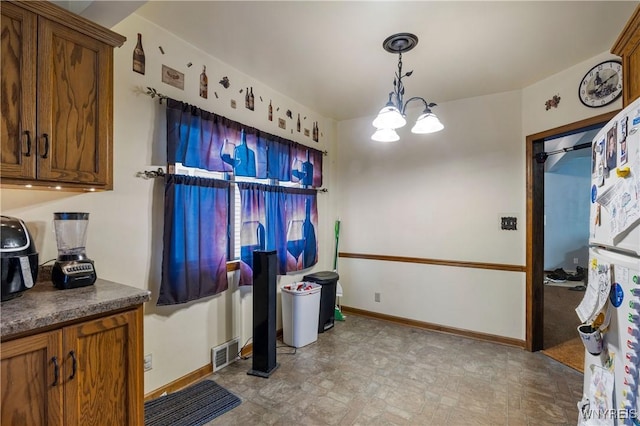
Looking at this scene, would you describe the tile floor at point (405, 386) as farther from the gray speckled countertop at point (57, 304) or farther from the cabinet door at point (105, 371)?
the gray speckled countertop at point (57, 304)

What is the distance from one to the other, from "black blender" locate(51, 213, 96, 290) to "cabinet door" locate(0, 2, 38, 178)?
0.35m

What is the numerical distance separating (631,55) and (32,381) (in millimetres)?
3089

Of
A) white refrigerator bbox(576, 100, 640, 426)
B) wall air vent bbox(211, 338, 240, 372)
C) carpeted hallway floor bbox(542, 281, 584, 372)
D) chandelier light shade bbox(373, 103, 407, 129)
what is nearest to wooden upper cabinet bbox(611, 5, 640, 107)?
white refrigerator bbox(576, 100, 640, 426)

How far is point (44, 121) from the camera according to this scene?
140 centimetres

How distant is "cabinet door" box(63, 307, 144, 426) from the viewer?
1222mm

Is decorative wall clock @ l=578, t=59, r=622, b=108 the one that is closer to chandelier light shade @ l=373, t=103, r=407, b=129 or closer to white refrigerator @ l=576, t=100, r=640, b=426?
white refrigerator @ l=576, t=100, r=640, b=426

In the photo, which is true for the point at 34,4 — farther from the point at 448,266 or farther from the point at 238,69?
the point at 448,266

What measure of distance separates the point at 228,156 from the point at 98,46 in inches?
46.9

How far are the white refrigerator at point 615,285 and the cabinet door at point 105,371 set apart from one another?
1964mm

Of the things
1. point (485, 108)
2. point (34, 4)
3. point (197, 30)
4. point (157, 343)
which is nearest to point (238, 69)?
point (197, 30)

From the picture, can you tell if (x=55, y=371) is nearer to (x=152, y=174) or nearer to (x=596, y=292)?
(x=152, y=174)

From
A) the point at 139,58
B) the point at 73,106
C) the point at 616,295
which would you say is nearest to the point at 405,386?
the point at 616,295

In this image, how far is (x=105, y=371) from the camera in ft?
4.35

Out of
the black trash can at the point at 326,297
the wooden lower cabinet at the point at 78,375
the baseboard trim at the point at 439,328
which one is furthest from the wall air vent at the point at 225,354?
the baseboard trim at the point at 439,328
